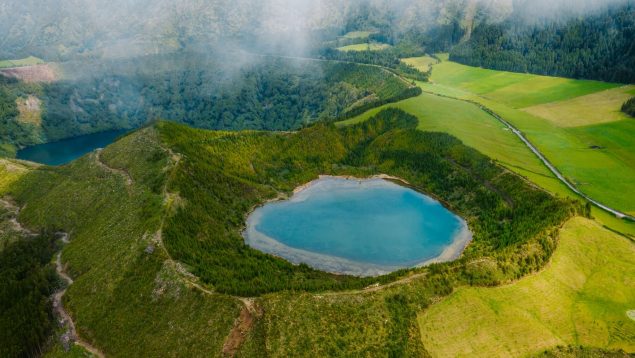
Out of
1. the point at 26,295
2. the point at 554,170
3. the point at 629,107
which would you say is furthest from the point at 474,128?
the point at 26,295

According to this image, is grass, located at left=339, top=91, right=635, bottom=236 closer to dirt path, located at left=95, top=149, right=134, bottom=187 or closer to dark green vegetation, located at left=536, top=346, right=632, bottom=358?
dark green vegetation, located at left=536, top=346, right=632, bottom=358

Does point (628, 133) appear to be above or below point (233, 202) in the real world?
above

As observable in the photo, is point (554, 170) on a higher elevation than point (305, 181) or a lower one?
higher

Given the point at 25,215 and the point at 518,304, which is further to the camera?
the point at 25,215

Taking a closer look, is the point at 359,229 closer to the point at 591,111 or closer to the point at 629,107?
the point at 629,107

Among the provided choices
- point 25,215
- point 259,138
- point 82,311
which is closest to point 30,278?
point 82,311

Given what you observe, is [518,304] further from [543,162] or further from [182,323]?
[543,162]

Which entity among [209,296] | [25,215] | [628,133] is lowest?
[25,215]

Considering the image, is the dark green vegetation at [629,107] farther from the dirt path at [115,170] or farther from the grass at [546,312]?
the dirt path at [115,170]
